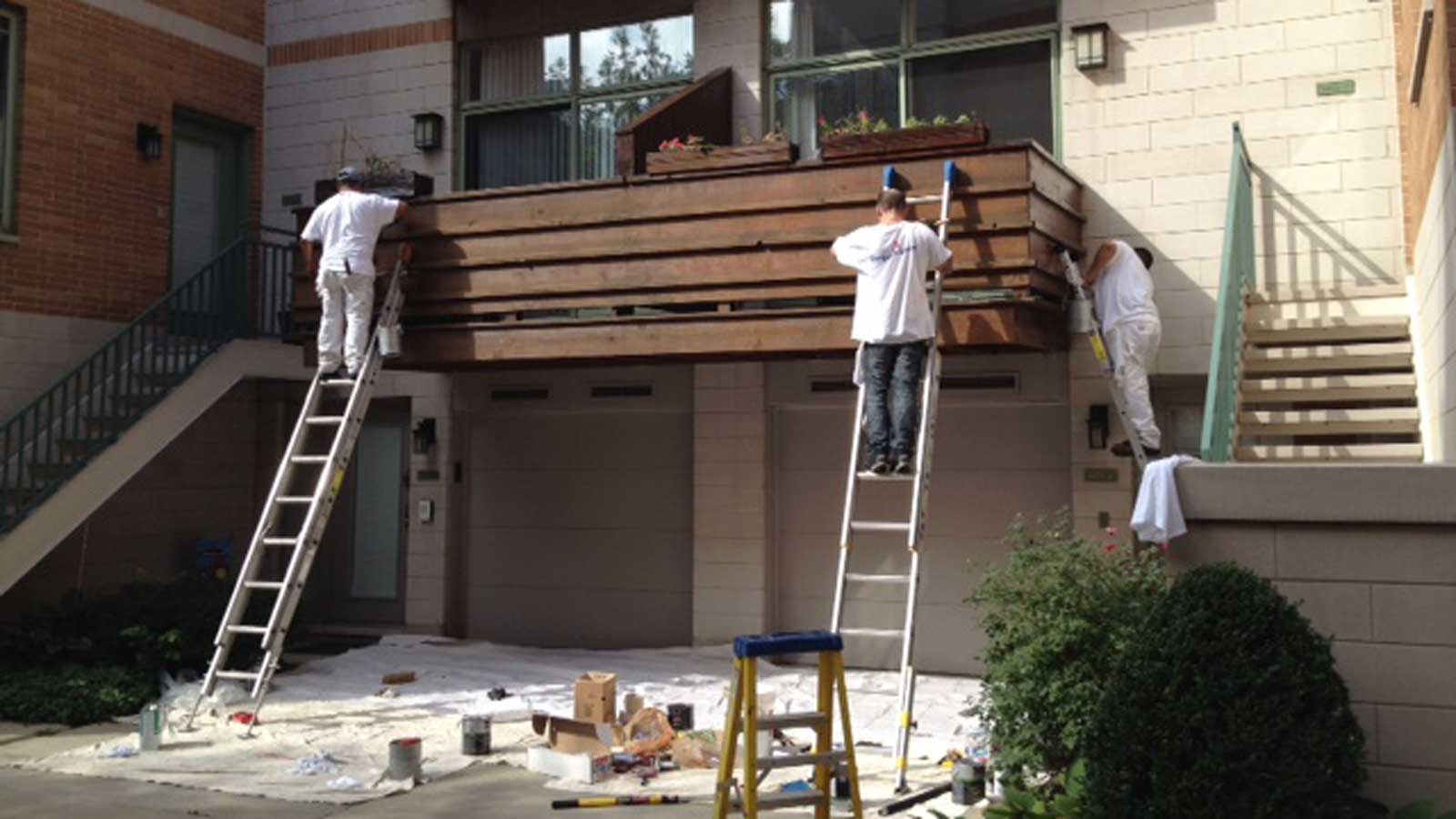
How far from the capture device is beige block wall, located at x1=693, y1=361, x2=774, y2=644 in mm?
11133

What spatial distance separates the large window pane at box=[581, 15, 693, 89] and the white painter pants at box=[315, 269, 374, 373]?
3.67 m

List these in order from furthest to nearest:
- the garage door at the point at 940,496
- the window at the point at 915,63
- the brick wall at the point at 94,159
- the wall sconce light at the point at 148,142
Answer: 1. the wall sconce light at the point at 148,142
2. the brick wall at the point at 94,159
3. the window at the point at 915,63
4. the garage door at the point at 940,496

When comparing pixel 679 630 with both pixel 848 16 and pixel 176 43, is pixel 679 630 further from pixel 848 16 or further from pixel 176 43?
pixel 176 43

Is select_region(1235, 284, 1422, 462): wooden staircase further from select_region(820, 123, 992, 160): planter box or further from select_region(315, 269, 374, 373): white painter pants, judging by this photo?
select_region(315, 269, 374, 373): white painter pants

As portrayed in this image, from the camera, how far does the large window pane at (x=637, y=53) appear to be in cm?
1201

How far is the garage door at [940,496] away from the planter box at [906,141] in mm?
2415

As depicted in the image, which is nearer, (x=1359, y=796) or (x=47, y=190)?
(x=1359, y=796)

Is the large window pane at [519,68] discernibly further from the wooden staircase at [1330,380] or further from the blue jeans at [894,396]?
the wooden staircase at [1330,380]

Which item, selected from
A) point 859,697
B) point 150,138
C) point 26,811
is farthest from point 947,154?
point 150,138

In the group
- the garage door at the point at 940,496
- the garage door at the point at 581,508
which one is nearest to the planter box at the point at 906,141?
the garage door at the point at 940,496

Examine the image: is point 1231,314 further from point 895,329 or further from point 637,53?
point 637,53

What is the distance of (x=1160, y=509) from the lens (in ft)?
18.8

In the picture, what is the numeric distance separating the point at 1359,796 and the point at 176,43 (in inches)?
490

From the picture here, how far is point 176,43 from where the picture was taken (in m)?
12.9
